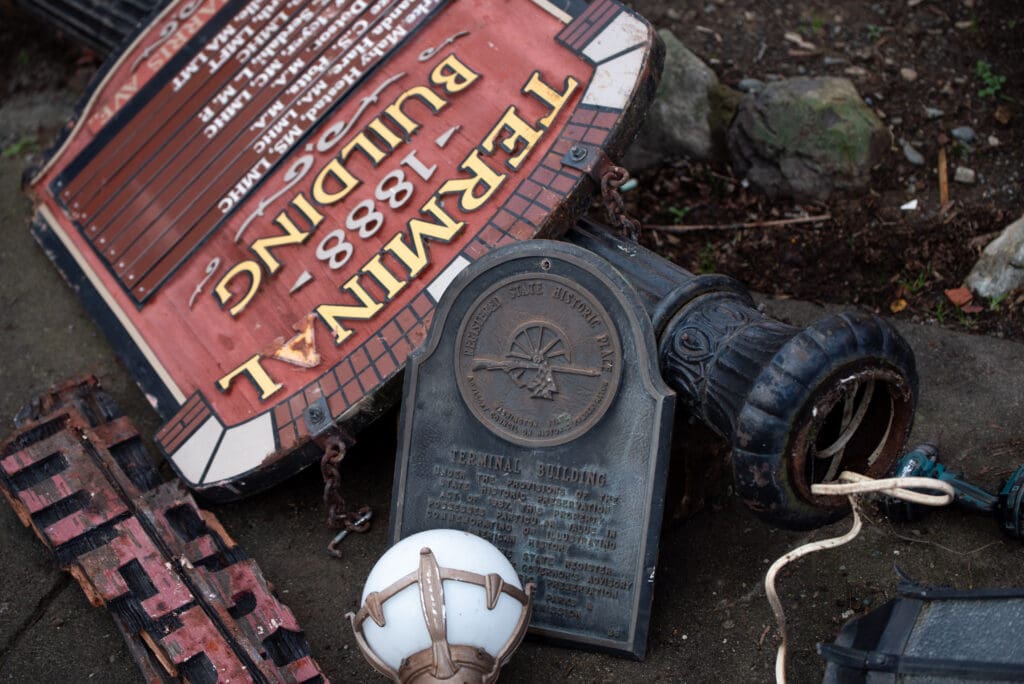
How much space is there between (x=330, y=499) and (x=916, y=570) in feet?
6.32

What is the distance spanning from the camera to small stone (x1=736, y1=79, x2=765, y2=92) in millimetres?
5027

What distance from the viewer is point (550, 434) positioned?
318 cm

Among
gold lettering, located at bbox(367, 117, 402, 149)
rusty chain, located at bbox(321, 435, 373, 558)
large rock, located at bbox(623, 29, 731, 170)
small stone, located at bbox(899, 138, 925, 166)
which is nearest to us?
rusty chain, located at bbox(321, 435, 373, 558)

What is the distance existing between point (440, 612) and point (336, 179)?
1.86 m

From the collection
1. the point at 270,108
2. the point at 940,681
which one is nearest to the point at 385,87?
the point at 270,108

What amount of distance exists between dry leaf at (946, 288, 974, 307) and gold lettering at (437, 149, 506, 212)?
1.85 meters

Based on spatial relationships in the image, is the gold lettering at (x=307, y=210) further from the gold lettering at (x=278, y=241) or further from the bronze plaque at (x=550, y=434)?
the bronze plaque at (x=550, y=434)

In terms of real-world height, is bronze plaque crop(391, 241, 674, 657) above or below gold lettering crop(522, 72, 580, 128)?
below

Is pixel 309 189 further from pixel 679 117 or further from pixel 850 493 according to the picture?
pixel 850 493

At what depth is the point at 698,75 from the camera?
4.85 meters

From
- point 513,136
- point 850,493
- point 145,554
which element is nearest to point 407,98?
point 513,136

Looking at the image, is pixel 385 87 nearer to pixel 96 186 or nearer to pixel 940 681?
pixel 96 186

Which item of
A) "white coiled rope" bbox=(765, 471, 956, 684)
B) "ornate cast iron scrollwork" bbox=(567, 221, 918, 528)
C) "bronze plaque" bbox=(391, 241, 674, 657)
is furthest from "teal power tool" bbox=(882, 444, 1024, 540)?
"bronze plaque" bbox=(391, 241, 674, 657)

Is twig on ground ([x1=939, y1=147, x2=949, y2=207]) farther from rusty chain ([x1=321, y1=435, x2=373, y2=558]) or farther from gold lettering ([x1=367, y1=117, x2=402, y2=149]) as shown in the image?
rusty chain ([x1=321, y1=435, x2=373, y2=558])
